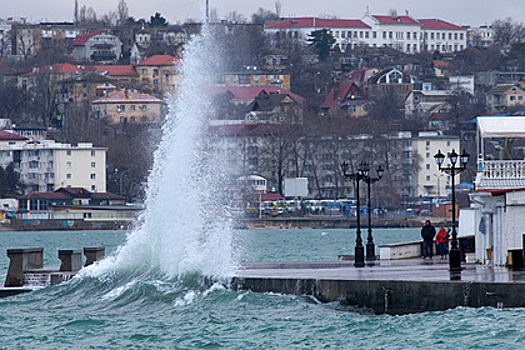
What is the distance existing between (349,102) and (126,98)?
3126 cm

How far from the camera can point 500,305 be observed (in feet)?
87.6

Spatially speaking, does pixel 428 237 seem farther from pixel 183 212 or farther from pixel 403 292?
pixel 403 292

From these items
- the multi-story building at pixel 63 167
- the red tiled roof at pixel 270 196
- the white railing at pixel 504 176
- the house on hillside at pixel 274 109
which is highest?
the house on hillside at pixel 274 109

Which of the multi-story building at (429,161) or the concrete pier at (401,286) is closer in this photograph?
the concrete pier at (401,286)

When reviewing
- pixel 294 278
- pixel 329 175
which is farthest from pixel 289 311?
pixel 329 175

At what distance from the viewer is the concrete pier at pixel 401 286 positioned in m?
27.0

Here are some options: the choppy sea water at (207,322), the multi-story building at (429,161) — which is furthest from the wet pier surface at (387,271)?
the multi-story building at (429,161)

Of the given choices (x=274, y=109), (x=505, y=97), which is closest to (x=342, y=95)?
(x=274, y=109)

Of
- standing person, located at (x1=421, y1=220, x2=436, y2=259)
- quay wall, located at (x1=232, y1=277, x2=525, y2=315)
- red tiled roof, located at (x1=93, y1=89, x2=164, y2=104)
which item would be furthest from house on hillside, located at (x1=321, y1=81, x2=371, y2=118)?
quay wall, located at (x1=232, y1=277, x2=525, y2=315)

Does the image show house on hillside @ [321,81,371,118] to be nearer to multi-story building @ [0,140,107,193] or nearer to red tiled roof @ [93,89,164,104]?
red tiled roof @ [93,89,164,104]

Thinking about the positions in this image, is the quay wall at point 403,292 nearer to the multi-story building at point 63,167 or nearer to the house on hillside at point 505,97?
the multi-story building at point 63,167

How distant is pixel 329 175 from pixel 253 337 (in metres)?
128

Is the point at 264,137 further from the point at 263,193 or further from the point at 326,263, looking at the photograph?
the point at 326,263

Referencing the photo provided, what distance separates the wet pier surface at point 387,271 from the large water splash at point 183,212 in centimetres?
111
